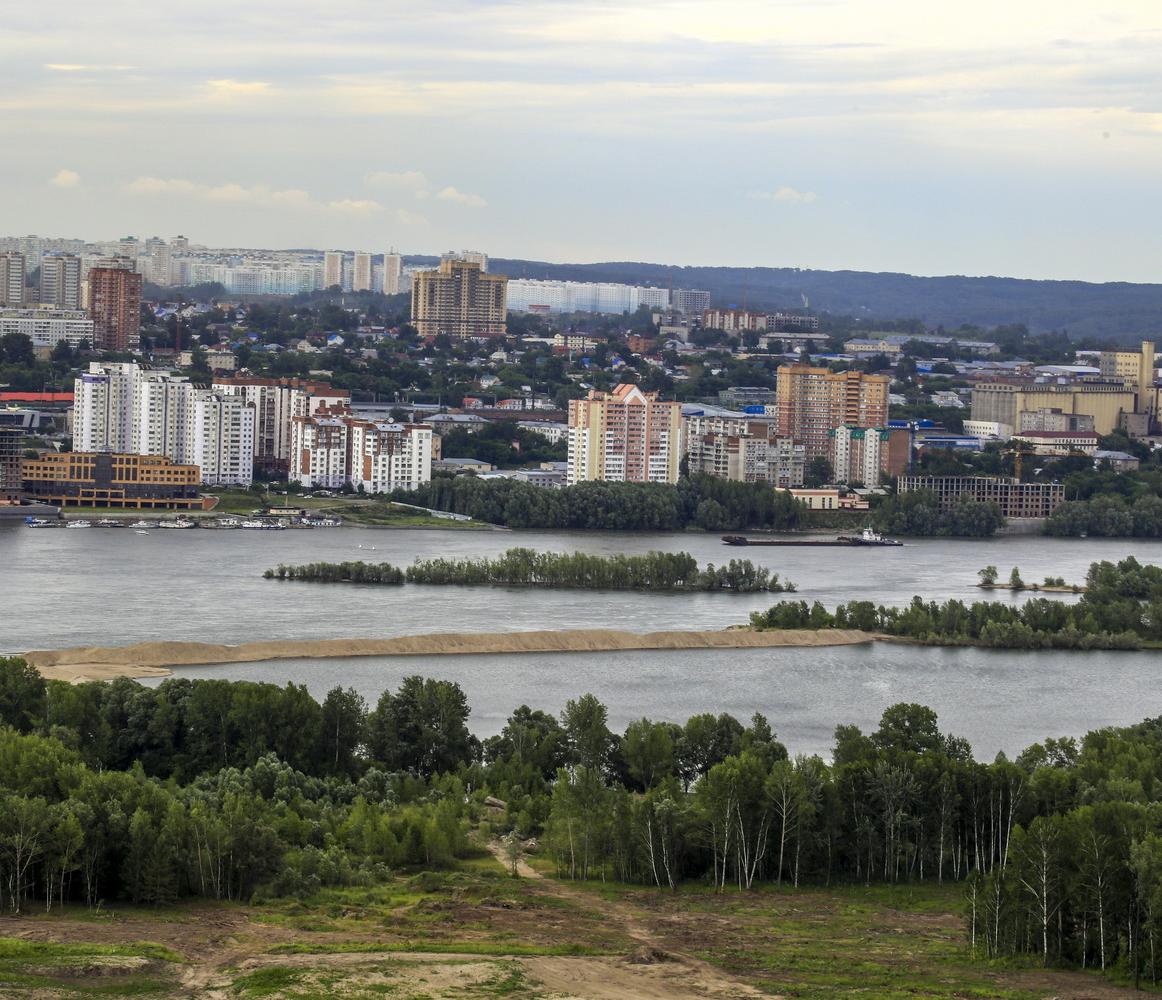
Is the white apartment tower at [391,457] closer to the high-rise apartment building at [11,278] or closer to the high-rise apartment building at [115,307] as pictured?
the high-rise apartment building at [115,307]

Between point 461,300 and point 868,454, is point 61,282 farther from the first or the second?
point 868,454

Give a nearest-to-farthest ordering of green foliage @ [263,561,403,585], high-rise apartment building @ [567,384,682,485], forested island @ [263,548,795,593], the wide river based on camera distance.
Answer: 1. the wide river
2. green foliage @ [263,561,403,585]
3. forested island @ [263,548,795,593]
4. high-rise apartment building @ [567,384,682,485]

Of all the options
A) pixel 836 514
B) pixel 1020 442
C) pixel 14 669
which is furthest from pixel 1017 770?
pixel 1020 442

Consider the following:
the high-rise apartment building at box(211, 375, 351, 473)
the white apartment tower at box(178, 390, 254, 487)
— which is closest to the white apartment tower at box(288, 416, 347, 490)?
the white apartment tower at box(178, 390, 254, 487)

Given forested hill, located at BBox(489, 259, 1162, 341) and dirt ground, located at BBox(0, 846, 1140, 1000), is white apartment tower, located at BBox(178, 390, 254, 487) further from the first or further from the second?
forested hill, located at BBox(489, 259, 1162, 341)

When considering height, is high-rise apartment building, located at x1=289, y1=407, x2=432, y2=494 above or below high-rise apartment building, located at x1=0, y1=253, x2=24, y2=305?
below

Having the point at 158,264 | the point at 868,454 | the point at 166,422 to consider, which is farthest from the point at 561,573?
the point at 158,264
